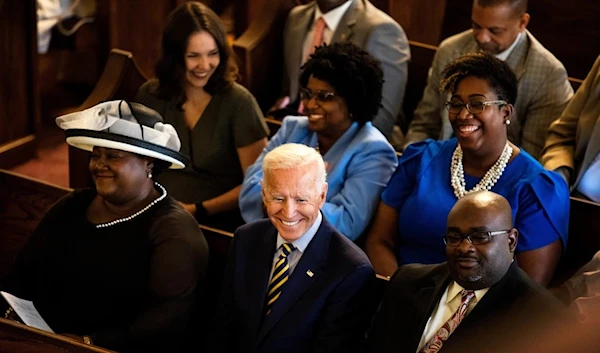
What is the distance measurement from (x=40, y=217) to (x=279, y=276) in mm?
950

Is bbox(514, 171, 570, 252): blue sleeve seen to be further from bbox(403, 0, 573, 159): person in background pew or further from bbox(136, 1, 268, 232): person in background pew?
bbox(136, 1, 268, 232): person in background pew

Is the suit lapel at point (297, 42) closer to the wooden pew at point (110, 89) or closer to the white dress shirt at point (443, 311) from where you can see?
the wooden pew at point (110, 89)

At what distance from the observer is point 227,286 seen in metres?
2.03

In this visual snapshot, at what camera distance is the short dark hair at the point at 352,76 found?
8.36 ft

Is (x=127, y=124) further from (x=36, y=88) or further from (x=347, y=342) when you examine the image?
(x=36, y=88)

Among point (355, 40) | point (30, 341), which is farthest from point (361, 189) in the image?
point (30, 341)

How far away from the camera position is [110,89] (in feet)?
10.2

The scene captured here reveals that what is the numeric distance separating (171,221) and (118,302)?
0.26 meters

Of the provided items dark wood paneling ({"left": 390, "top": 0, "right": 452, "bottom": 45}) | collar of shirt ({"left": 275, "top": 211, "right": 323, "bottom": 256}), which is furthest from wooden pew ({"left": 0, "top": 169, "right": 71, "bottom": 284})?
dark wood paneling ({"left": 390, "top": 0, "right": 452, "bottom": 45})

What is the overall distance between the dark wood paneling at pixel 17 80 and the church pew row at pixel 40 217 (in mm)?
1243

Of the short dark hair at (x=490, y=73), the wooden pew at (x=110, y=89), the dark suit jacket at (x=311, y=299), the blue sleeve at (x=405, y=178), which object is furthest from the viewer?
the wooden pew at (x=110, y=89)

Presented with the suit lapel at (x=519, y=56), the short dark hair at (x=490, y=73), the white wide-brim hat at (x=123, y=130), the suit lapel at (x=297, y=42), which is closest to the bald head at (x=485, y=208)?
the short dark hair at (x=490, y=73)

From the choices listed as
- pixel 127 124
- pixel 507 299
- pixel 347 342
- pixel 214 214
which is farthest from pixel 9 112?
pixel 507 299

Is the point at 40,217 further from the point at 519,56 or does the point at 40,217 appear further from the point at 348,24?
the point at 519,56
